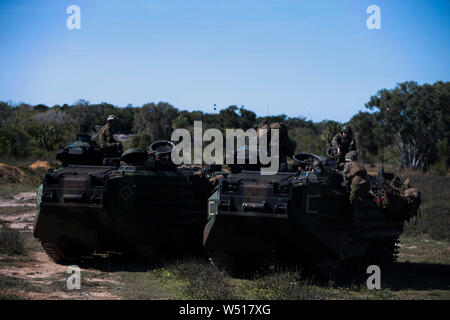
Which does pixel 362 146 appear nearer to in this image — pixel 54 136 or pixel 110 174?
pixel 54 136

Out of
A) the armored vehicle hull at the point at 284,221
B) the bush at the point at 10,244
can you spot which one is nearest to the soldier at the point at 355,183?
the armored vehicle hull at the point at 284,221

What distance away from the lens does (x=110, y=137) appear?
1588 cm

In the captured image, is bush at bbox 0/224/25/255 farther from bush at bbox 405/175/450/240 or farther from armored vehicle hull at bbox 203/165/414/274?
bush at bbox 405/175/450/240

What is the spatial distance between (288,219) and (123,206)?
3.71 metres

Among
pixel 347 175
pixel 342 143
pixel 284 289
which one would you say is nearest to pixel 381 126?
pixel 342 143

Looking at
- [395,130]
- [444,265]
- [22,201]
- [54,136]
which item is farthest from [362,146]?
[444,265]

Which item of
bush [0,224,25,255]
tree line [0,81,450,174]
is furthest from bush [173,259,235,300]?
tree line [0,81,450,174]

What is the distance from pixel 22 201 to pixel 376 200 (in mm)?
17898

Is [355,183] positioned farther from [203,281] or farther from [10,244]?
[10,244]

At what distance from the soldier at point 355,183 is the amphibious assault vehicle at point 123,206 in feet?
11.8

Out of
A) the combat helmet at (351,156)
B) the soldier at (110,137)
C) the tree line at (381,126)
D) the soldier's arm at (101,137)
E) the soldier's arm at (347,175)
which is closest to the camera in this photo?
the soldier's arm at (347,175)

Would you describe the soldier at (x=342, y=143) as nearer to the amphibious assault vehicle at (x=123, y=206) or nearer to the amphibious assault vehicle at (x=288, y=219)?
the amphibious assault vehicle at (x=288, y=219)

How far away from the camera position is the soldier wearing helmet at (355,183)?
1262 centimetres

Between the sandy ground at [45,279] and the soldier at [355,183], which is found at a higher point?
the soldier at [355,183]
